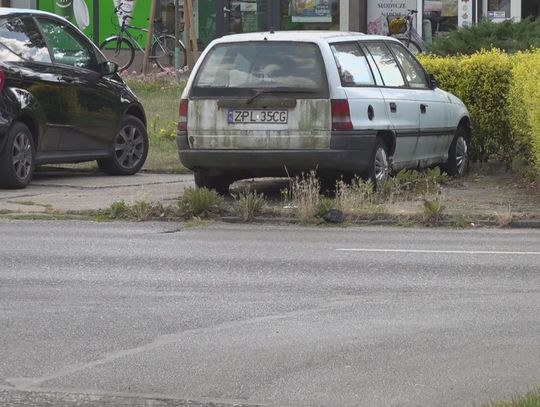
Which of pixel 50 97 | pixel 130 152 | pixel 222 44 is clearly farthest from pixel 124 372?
pixel 130 152

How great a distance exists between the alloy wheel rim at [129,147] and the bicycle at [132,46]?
464 inches

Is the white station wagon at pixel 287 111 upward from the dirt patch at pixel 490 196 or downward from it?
upward

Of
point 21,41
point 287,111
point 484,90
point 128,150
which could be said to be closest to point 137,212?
point 287,111

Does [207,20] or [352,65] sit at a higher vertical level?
[207,20]

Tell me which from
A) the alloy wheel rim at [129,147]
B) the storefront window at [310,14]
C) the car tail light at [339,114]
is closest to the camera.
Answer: the car tail light at [339,114]

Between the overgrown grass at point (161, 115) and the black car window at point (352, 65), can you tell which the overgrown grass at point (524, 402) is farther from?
the overgrown grass at point (161, 115)

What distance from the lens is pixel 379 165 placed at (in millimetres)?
14070

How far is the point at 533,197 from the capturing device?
1405 centimetres

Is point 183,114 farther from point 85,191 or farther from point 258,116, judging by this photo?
point 85,191

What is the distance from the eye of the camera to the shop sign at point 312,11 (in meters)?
29.7

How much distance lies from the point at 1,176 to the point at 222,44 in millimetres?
2659

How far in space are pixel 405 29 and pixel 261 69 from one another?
51.1ft

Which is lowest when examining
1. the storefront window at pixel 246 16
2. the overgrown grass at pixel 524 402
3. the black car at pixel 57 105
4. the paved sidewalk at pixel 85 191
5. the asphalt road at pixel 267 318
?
the paved sidewalk at pixel 85 191

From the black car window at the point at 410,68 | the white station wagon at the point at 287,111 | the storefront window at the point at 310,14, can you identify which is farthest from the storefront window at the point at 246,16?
the white station wagon at the point at 287,111
